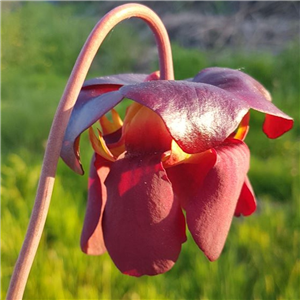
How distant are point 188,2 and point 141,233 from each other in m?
5.47

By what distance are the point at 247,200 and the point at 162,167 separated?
0.33ft

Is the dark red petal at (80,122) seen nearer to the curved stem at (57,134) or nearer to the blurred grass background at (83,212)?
the curved stem at (57,134)

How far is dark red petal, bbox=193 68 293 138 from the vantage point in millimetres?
338

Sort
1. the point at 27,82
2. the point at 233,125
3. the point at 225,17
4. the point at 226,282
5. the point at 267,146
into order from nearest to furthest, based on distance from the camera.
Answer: the point at 233,125
the point at 226,282
the point at 267,146
the point at 27,82
the point at 225,17

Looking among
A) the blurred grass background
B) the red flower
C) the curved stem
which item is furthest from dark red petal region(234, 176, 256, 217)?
the blurred grass background

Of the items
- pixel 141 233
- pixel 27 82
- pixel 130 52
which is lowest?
pixel 130 52

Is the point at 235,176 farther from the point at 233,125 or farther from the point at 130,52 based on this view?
the point at 130,52

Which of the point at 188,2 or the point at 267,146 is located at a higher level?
the point at 267,146

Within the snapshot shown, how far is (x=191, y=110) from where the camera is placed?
0.99ft

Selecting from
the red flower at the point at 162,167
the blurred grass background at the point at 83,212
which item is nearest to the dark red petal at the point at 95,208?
the red flower at the point at 162,167

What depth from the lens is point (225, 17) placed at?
526 centimetres

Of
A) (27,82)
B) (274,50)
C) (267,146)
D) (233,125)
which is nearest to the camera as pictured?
(233,125)

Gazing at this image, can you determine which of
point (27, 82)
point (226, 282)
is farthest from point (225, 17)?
point (226, 282)

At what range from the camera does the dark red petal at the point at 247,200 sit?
1.33 feet
